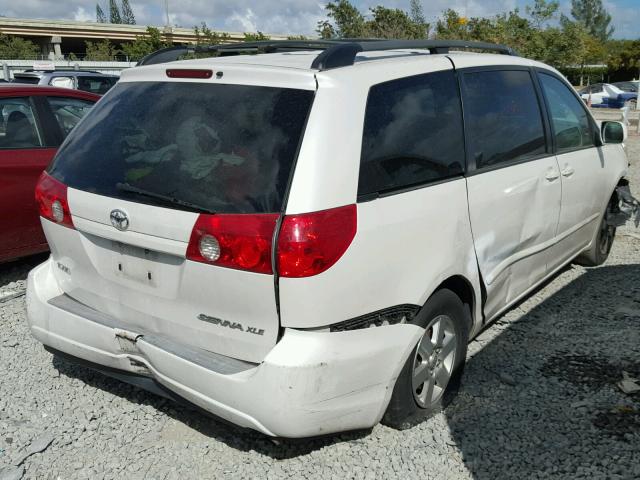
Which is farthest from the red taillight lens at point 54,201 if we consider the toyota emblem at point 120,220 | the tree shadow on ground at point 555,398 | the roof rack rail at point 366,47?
the tree shadow on ground at point 555,398

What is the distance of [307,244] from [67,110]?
14.5 ft

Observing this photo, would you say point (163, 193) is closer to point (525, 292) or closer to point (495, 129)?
point (495, 129)

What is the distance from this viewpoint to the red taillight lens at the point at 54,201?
10.3 feet

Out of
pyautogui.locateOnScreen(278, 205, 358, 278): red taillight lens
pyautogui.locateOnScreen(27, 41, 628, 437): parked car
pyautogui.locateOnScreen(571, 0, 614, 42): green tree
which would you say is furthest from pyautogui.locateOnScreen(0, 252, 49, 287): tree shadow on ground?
pyautogui.locateOnScreen(571, 0, 614, 42): green tree

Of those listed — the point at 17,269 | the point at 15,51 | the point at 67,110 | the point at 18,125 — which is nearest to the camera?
the point at 18,125

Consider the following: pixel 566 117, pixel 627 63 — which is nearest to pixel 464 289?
pixel 566 117

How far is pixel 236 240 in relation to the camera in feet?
8.41

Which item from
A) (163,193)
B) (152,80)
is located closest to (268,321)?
(163,193)

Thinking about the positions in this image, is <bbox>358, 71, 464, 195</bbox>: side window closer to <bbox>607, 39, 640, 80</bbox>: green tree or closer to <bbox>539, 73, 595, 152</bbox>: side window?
<bbox>539, 73, 595, 152</bbox>: side window

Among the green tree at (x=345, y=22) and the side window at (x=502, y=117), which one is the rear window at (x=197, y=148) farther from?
the green tree at (x=345, y=22)

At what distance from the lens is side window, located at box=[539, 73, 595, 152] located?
14.7 ft

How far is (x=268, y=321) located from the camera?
2.59m

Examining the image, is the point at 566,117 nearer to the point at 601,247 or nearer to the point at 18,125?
the point at 601,247

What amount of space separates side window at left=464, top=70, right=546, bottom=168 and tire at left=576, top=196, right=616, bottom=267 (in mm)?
1658
